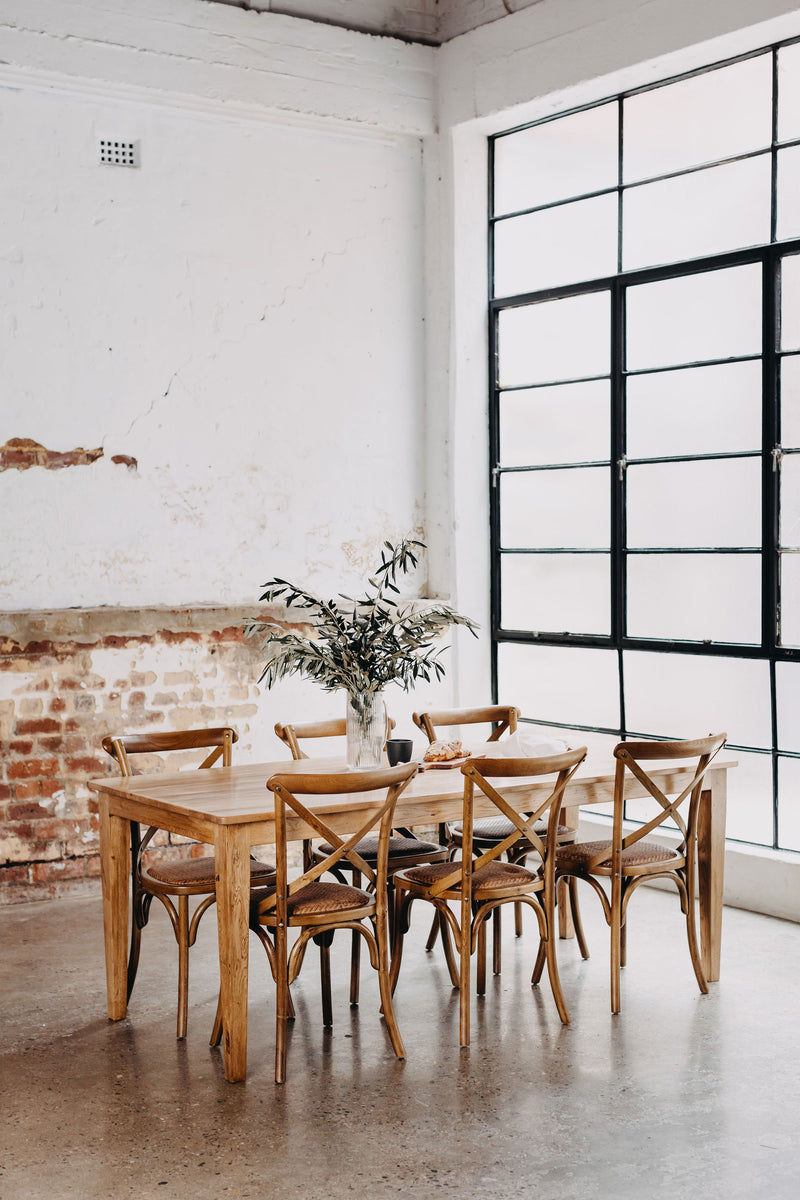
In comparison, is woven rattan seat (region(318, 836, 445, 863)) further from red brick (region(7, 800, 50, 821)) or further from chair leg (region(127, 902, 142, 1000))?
red brick (region(7, 800, 50, 821))

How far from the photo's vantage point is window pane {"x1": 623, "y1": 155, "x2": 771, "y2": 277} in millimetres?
6074

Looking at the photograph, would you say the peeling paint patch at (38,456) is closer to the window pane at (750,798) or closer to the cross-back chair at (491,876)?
the cross-back chair at (491,876)

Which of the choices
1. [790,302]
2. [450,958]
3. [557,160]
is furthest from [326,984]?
→ [557,160]

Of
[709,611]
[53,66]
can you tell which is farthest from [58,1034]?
[53,66]

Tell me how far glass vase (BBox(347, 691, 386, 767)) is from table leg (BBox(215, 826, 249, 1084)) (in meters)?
0.93

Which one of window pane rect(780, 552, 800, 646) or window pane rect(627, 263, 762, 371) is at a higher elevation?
window pane rect(627, 263, 762, 371)

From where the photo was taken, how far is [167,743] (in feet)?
17.1

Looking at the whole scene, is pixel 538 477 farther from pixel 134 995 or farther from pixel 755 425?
pixel 134 995

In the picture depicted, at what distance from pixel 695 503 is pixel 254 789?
2.92 metres

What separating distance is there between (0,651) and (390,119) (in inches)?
145

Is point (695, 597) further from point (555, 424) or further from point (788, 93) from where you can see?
point (788, 93)

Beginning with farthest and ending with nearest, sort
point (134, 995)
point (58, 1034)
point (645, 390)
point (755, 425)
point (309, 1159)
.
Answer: point (645, 390) → point (755, 425) → point (134, 995) → point (58, 1034) → point (309, 1159)

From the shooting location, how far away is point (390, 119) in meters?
7.36

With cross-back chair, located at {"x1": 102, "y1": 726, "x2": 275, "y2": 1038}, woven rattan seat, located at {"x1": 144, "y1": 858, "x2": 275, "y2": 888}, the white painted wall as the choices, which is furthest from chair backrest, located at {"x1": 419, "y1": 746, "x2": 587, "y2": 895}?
the white painted wall
